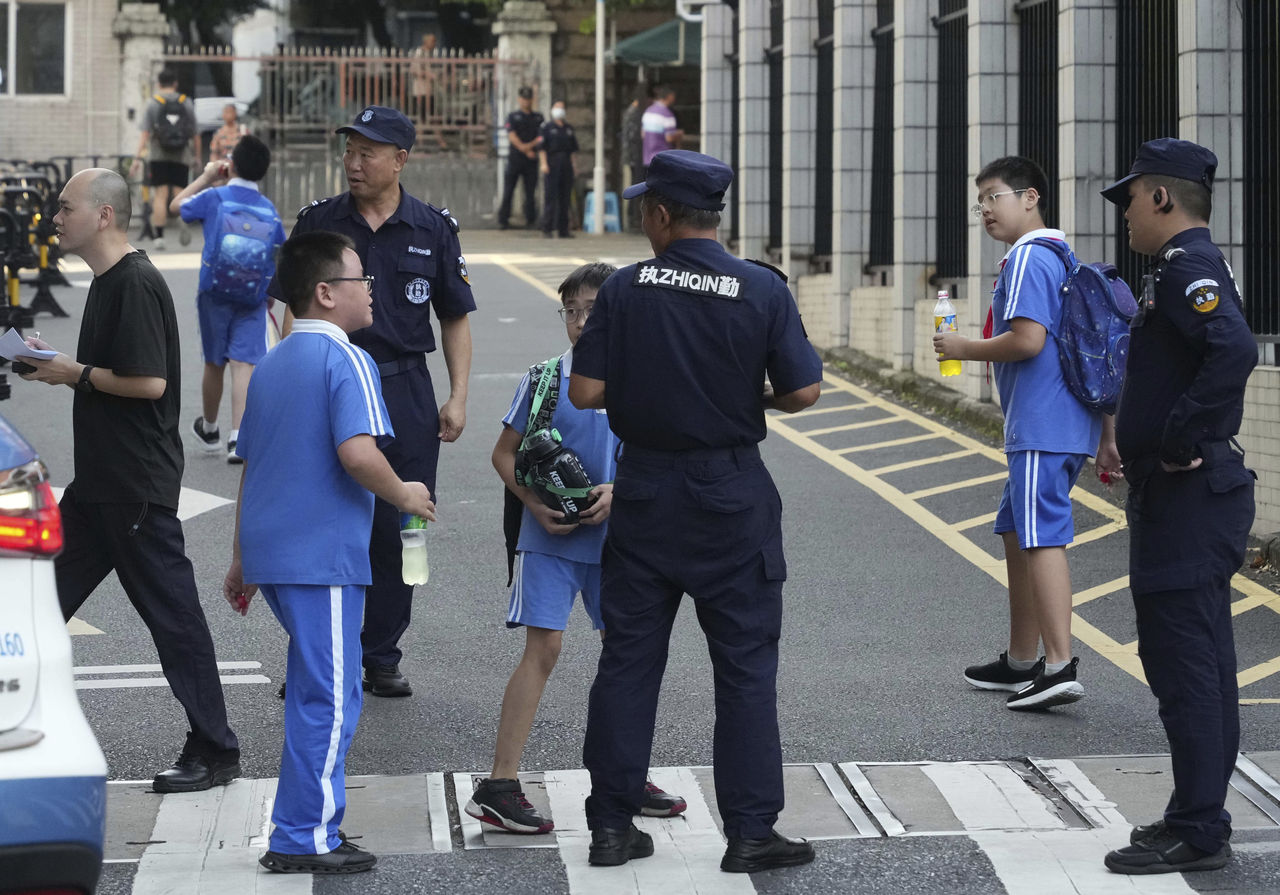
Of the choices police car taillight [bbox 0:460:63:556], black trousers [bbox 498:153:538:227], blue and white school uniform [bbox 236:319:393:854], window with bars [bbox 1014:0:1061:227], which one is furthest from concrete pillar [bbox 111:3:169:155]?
police car taillight [bbox 0:460:63:556]

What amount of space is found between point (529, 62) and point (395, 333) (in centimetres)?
2716

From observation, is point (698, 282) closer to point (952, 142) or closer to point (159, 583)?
point (159, 583)

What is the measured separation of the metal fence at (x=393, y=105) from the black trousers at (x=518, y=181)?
82 cm

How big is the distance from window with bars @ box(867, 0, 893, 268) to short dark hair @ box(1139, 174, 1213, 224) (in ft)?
36.8

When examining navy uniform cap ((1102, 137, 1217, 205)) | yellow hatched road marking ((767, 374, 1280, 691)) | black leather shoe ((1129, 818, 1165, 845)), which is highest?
navy uniform cap ((1102, 137, 1217, 205))

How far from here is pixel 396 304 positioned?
6.88m

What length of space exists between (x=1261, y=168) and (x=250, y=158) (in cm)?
550

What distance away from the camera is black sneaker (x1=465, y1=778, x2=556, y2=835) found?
549 centimetres

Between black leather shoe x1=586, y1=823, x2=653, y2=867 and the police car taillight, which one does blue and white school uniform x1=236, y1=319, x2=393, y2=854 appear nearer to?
black leather shoe x1=586, y1=823, x2=653, y2=867

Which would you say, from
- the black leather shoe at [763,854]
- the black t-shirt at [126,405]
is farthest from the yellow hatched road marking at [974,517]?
the black t-shirt at [126,405]

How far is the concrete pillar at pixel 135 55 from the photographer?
3341 centimetres

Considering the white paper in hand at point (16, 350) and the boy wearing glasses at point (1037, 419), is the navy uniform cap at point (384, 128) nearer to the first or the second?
the white paper in hand at point (16, 350)

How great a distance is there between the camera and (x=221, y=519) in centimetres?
1035

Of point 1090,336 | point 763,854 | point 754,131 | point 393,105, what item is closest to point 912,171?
point 754,131
